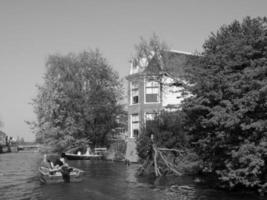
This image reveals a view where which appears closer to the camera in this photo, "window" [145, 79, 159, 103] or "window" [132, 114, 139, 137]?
"window" [145, 79, 159, 103]

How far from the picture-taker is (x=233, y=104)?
18.2 m

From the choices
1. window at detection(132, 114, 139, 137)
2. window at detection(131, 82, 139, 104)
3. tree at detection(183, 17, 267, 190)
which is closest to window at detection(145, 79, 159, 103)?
window at detection(131, 82, 139, 104)

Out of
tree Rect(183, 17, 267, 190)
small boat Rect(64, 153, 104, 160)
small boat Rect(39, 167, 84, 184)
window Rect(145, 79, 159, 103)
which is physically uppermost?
window Rect(145, 79, 159, 103)

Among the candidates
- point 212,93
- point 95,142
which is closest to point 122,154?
point 95,142

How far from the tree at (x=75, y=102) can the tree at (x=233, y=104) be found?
35.6 meters

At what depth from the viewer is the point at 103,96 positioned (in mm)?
57719

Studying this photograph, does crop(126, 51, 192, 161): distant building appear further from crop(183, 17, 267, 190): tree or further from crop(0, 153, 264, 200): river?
crop(183, 17, 267, 190): tree

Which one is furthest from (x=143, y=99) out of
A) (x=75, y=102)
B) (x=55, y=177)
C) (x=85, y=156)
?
(x=55, y=177)

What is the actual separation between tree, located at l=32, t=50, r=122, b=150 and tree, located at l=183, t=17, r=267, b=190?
35.6 m

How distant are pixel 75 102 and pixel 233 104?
4013 cm

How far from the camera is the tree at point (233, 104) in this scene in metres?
17.3

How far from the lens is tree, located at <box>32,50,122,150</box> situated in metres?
55.1

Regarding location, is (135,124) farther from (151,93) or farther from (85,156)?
(85,156)

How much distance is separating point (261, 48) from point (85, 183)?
14.8 m
